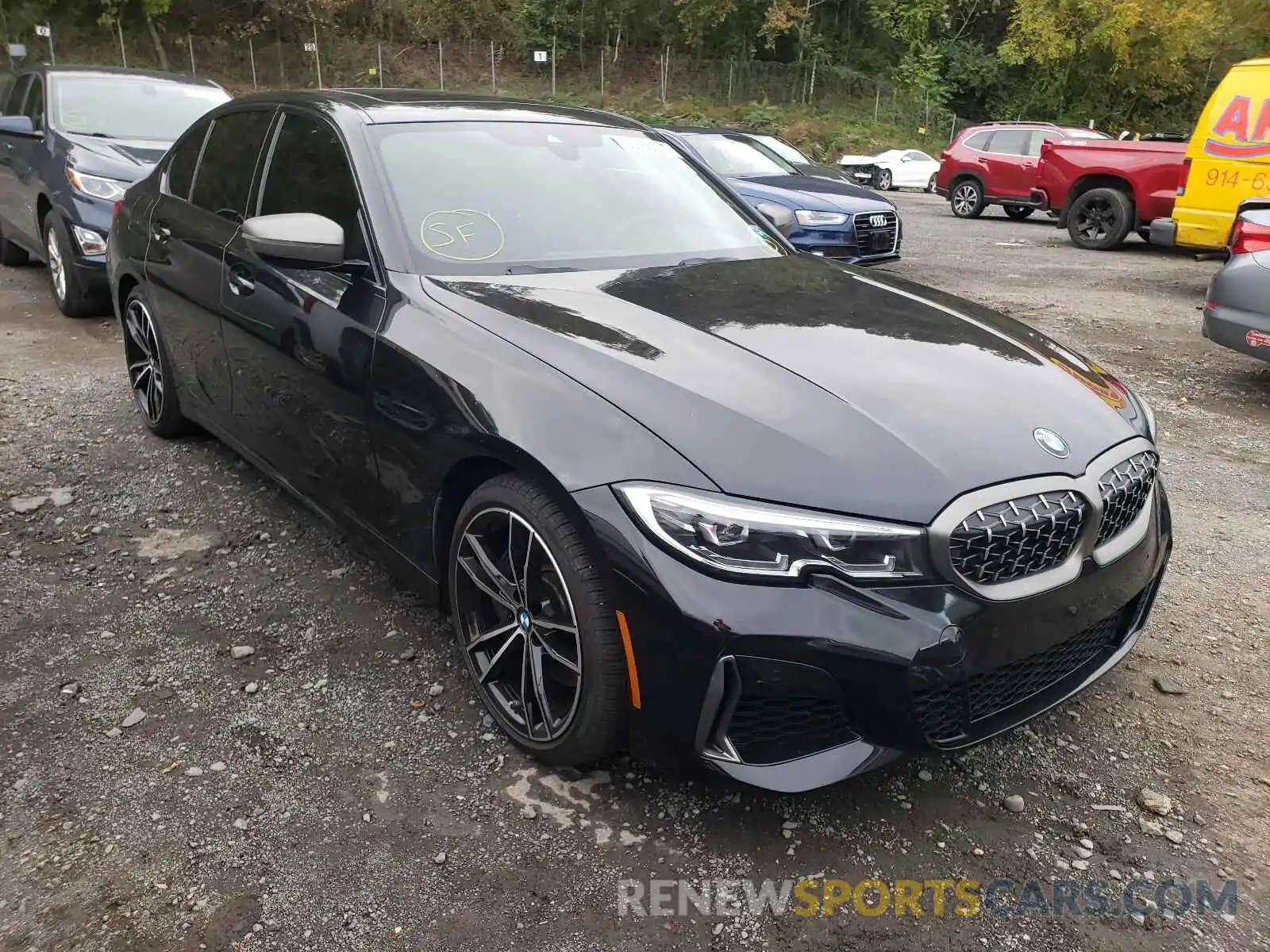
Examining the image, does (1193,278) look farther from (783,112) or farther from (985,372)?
(783,112)

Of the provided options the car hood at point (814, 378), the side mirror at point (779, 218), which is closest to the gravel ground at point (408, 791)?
the car hood at point (814, 378)

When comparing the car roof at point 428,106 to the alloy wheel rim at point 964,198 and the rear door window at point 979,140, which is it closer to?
the rear door window at point 979,140

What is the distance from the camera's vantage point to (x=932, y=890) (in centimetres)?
207

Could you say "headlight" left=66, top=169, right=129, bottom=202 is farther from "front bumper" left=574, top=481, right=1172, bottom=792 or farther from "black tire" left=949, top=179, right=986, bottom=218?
"black tire" left=949, top=179, right=986, bottom=218

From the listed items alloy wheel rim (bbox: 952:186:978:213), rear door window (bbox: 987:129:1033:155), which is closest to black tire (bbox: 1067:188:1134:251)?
rear door window (bbox: 987:129:1033:155)

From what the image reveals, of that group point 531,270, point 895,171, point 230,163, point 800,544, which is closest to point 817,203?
point 230,163

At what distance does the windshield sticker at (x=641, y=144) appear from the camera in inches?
138

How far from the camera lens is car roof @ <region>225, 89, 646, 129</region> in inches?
124

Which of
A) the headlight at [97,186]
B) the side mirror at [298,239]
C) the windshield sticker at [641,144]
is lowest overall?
the headlight at [97,186]

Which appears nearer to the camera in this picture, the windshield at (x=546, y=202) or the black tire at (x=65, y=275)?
the windshield at (x=546, y=202)

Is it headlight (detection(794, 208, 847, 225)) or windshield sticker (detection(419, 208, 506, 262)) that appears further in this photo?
headlight (detection(794, 208, 847, 225))

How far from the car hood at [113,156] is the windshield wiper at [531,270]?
4855mm

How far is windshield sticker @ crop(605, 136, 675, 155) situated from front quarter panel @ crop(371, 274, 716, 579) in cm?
123

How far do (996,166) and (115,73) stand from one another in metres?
13.9
